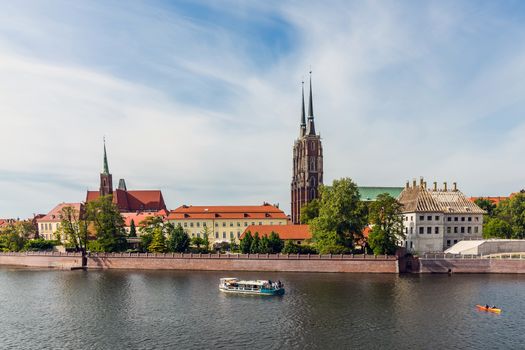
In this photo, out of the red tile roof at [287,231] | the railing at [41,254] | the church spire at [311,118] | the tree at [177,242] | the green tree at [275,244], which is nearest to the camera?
the green tree at [275,244]

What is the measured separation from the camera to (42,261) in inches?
4060

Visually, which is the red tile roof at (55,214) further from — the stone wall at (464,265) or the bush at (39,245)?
the stone wall at (464,265)

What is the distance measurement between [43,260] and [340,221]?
77.6 meters

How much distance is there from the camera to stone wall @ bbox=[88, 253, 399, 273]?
84.0 metres

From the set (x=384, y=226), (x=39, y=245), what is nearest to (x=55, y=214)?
(x=39, y=245)

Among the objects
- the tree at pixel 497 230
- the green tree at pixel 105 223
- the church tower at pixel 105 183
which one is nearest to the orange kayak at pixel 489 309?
the tree at pixel 497 230

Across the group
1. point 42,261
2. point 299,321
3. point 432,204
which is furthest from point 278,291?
point 42,261

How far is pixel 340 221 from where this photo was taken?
284 feet

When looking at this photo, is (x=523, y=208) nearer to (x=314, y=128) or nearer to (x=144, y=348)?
(x=314, y=128)

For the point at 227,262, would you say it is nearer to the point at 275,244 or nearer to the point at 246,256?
the point at 246,256

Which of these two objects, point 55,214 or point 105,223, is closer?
point 105,223

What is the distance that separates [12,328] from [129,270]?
151 feet

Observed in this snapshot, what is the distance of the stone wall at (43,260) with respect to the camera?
322ft

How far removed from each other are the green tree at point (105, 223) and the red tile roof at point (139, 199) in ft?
228
